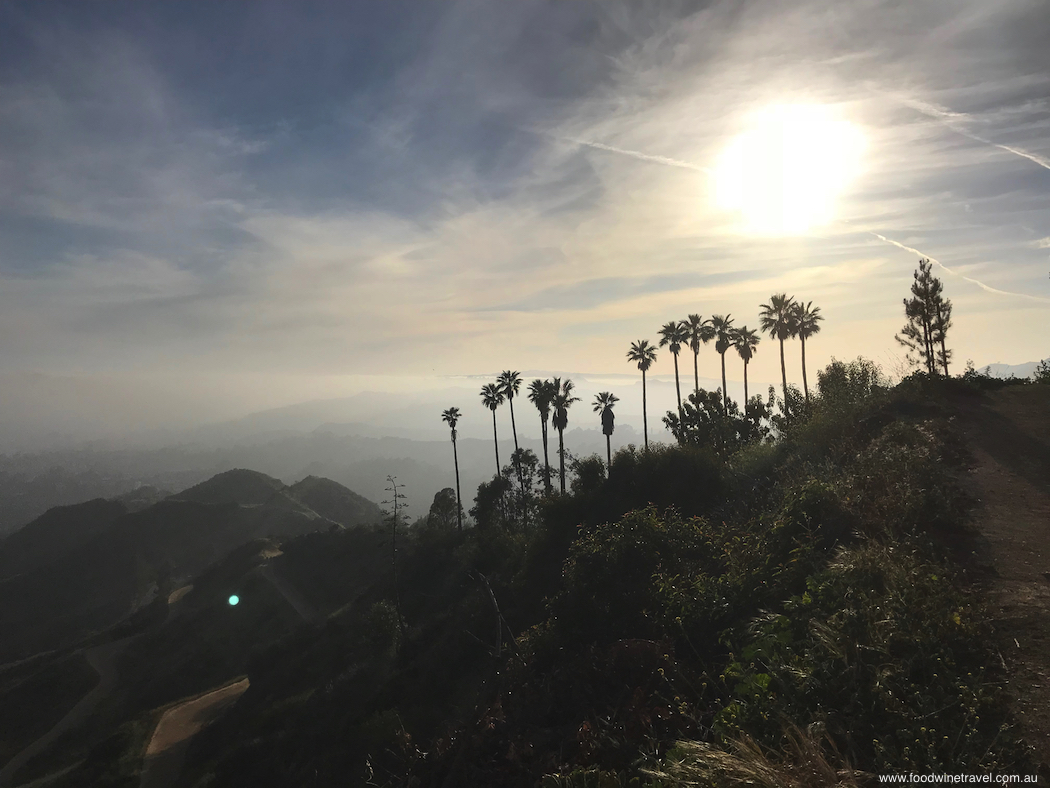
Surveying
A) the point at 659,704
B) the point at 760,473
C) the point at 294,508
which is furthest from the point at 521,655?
the point at 294,508

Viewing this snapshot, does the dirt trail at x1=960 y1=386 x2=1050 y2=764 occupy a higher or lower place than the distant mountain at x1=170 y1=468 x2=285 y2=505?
higher

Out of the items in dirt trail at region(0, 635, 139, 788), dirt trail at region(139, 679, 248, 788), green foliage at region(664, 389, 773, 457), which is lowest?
dirt trail at region(0, 635, 139, 788)

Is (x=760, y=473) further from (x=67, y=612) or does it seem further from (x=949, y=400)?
(x=67, y=612)

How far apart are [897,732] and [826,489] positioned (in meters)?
8.83

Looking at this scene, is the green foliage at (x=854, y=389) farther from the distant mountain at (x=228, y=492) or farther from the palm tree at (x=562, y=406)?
the distant mountain at (x=228, y=492)

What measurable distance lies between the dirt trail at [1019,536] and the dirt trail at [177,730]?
142 ft

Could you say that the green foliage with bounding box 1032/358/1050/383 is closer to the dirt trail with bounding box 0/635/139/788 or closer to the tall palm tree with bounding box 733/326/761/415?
the tall palm tree with bounding box 733/326/761/415

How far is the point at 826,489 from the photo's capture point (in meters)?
13.5

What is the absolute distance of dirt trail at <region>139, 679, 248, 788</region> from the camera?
3180cm

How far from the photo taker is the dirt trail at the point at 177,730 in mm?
31797

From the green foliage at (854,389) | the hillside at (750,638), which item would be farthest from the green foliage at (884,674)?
the green foliage at (854,389)

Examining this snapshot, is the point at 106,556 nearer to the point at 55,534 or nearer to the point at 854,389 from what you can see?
the point at 55,534

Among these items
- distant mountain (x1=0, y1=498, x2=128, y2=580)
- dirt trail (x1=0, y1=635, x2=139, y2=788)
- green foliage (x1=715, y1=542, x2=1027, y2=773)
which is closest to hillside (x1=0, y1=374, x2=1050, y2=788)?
green foliage (x1=715, y1=542, x2=1027, y2=773)

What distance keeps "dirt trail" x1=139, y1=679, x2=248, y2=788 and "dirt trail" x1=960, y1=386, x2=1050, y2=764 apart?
43.2 metres
